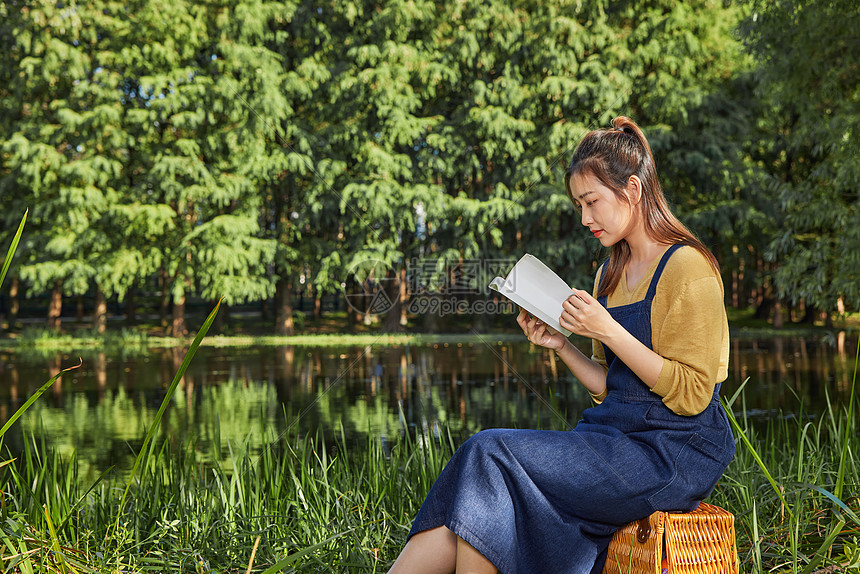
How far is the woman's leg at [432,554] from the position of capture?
5.96ft

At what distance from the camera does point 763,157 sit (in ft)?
74.1

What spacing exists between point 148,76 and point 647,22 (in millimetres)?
12909

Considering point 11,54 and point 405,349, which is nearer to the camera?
point 405,349

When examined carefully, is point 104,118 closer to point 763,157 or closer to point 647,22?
point 647,22

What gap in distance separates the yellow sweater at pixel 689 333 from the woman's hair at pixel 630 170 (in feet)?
0.36

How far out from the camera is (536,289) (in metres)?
1.98

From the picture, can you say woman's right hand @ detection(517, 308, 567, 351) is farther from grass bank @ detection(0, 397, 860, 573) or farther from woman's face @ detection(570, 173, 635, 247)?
grass bank @ detection(0, 397, 860, 573)

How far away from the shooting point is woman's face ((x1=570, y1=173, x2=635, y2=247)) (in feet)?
6.67

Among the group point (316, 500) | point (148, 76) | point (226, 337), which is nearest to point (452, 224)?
point (226, 337)

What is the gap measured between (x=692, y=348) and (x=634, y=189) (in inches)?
18.0

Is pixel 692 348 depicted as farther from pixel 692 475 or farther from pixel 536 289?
pixel 536 289

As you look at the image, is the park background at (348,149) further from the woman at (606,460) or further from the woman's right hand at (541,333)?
the woman at (606,460)

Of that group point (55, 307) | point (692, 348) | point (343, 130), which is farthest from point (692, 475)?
→ point (55, 307)
